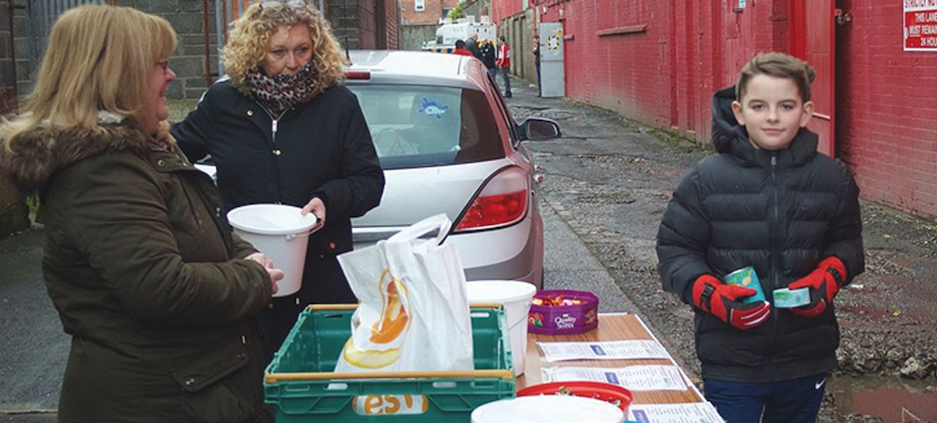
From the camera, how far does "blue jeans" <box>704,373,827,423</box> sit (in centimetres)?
354

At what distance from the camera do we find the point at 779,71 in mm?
3447

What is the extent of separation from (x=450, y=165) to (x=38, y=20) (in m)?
7.26

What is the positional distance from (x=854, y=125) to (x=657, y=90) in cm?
969

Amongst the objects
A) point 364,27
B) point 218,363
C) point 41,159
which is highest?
point 364,27

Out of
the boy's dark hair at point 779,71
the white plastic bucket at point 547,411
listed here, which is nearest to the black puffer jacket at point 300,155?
the boy's dark hair at point 779,71

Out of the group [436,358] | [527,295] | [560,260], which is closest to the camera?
[436,358]

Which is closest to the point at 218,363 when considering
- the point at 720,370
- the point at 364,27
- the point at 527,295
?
the point at 527,295

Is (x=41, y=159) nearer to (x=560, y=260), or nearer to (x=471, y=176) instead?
(x=471, y=176)

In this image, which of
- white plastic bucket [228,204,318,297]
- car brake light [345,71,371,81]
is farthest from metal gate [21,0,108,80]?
white plastic bucket [228,204,318,297]

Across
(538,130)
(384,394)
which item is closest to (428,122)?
(538,130)

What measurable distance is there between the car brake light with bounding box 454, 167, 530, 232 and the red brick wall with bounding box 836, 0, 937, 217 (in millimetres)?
5777

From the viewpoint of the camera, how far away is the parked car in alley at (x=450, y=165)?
5.45 meters

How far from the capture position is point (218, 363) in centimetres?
281

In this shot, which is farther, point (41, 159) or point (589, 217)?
point (589, 217)
